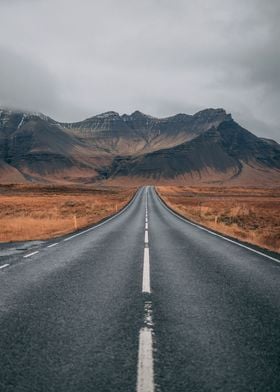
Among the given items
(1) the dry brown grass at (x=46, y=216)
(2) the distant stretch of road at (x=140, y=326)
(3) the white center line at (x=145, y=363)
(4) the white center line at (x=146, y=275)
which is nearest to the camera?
(3) the white center line at (x=145, y=363)

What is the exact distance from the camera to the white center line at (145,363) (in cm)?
358

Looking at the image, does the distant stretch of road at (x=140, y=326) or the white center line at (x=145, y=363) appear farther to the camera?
the distant stretch of road at (x=140, y=326)

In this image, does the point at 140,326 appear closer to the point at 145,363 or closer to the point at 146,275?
the point at 145,363

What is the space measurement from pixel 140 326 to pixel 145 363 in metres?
1.22

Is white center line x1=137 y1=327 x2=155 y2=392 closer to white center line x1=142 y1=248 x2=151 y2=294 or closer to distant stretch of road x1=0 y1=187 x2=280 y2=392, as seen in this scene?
distant stretch of road x1=0 y1=187 x2=280 y2=392

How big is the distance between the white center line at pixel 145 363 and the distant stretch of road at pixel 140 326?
1 cm

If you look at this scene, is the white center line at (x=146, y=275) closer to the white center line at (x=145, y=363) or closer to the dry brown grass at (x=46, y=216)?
the white center line at (x=145, y=363)

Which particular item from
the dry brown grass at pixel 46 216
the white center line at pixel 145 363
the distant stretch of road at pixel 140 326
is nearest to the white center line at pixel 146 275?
the distant stretch of road at pixel 140 326

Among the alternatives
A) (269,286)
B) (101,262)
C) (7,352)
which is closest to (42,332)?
(7,352)

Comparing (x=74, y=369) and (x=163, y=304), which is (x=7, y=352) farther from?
(x=163, y=304)

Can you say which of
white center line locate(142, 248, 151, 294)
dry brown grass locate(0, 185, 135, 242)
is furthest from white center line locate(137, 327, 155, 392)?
dry brown grass locate(0, 185, 135, 242)

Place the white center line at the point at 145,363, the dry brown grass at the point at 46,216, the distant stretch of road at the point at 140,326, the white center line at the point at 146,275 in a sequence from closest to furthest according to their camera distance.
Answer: the white center line at the point at 145,363
the distant stretch of road at the point at 140,326
the white center line at the point at 146,275
the dry brown grass at the point at 46,216

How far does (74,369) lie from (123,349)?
73 cm

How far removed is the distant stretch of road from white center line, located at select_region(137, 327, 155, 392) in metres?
0.01
